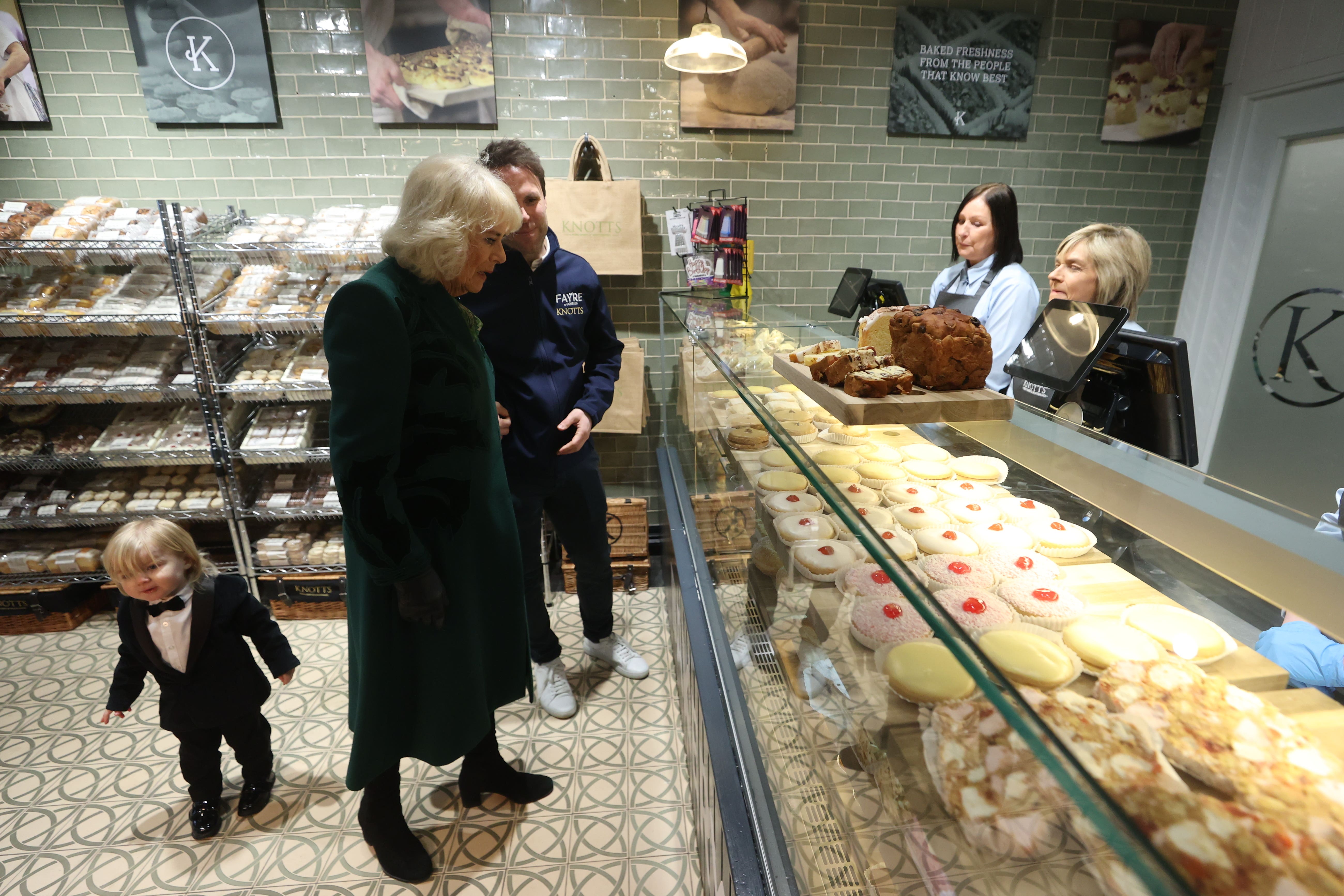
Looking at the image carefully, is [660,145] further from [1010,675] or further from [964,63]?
[1010,675]

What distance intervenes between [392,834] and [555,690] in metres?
0.83

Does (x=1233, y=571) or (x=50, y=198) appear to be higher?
(x=50, y=198)

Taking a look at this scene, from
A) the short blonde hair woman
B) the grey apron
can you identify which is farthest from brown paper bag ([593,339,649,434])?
the short blonde hair woman

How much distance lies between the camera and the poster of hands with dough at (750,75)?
3334mm

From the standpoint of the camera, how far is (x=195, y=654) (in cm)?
198

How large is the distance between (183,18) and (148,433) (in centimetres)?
203

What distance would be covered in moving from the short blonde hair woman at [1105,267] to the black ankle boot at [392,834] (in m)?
2.62

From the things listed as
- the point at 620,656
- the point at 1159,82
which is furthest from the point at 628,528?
the point at 1159,82

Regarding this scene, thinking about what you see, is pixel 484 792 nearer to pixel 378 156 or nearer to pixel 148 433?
pixel 148 433

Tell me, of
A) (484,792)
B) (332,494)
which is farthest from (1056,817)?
(332,494)

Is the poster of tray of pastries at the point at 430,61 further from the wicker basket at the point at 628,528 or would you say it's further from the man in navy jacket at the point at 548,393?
the wicker basket at the point at 628,528

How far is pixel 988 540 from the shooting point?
3.20ft

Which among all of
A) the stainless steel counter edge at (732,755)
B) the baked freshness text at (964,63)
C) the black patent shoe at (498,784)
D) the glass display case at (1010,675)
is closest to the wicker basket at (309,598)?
the black patent shoe at (498,784)

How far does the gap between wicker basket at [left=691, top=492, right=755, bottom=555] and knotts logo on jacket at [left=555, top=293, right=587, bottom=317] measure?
2.79 feet
